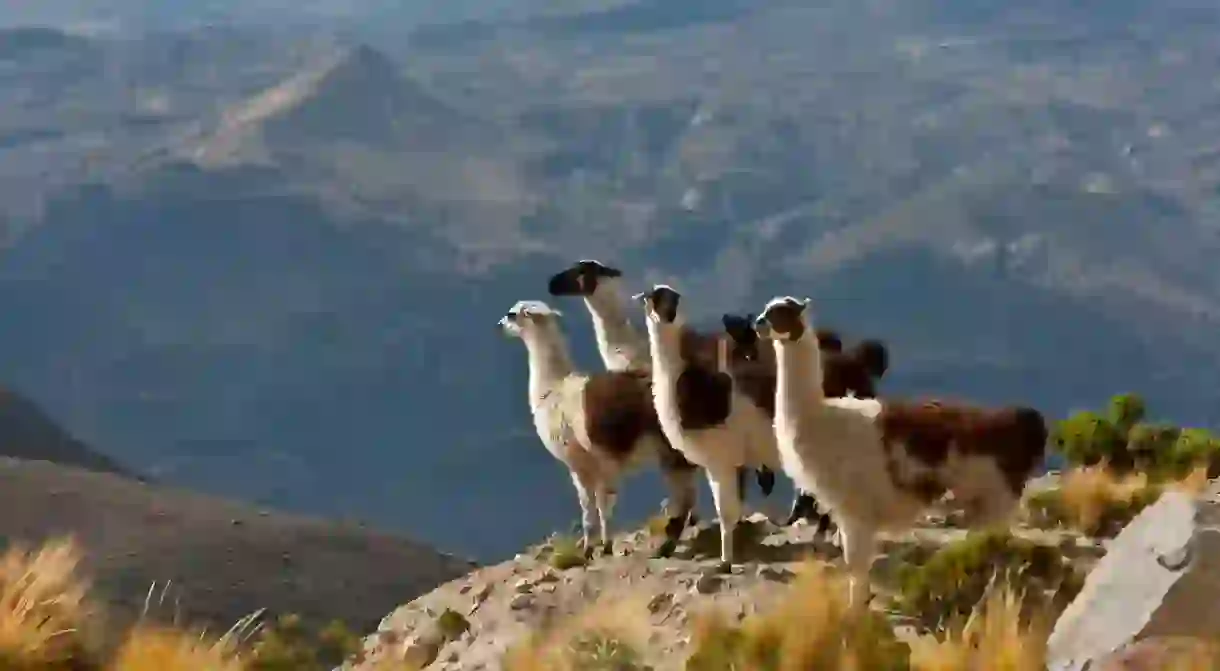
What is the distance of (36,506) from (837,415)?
23614mm

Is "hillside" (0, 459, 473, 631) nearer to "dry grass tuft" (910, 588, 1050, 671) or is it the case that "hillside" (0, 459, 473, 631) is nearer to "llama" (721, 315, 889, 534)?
"llama" (721, 315, 889, 534)

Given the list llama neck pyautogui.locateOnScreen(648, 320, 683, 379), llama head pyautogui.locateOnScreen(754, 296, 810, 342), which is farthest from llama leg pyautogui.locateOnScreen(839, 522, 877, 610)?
llama neck pyautogui.locateOnScreen(648, 320, 683, 379)

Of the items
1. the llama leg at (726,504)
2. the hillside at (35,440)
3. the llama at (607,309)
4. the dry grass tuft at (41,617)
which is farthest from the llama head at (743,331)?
the hillside at (35,440)

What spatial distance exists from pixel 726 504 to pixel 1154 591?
17.4ft

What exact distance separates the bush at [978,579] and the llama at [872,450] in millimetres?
635

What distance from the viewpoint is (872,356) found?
14.5 metres

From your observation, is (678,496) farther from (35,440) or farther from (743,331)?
(35,440)

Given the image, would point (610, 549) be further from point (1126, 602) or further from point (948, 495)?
point (1126, 602)

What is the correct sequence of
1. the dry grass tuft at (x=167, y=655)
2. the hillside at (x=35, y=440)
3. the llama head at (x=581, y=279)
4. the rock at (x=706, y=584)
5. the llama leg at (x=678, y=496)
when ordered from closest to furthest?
the dry grass tuft at (x=167, y=655)
the rock at (x=706, y=584)
the llama leg at (x=678, y=496)
the llama head at (x=581, y=279)
the hillside at (x=35, y=440)

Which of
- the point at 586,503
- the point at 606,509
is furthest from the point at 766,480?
the point at 586,503

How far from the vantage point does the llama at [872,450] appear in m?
10.6

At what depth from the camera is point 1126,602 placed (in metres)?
7.28

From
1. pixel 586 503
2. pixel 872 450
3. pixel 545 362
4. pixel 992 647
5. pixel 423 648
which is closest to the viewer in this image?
pixel 992 647

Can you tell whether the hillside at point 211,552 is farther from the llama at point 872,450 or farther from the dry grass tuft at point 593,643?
the llama at point 872,450
